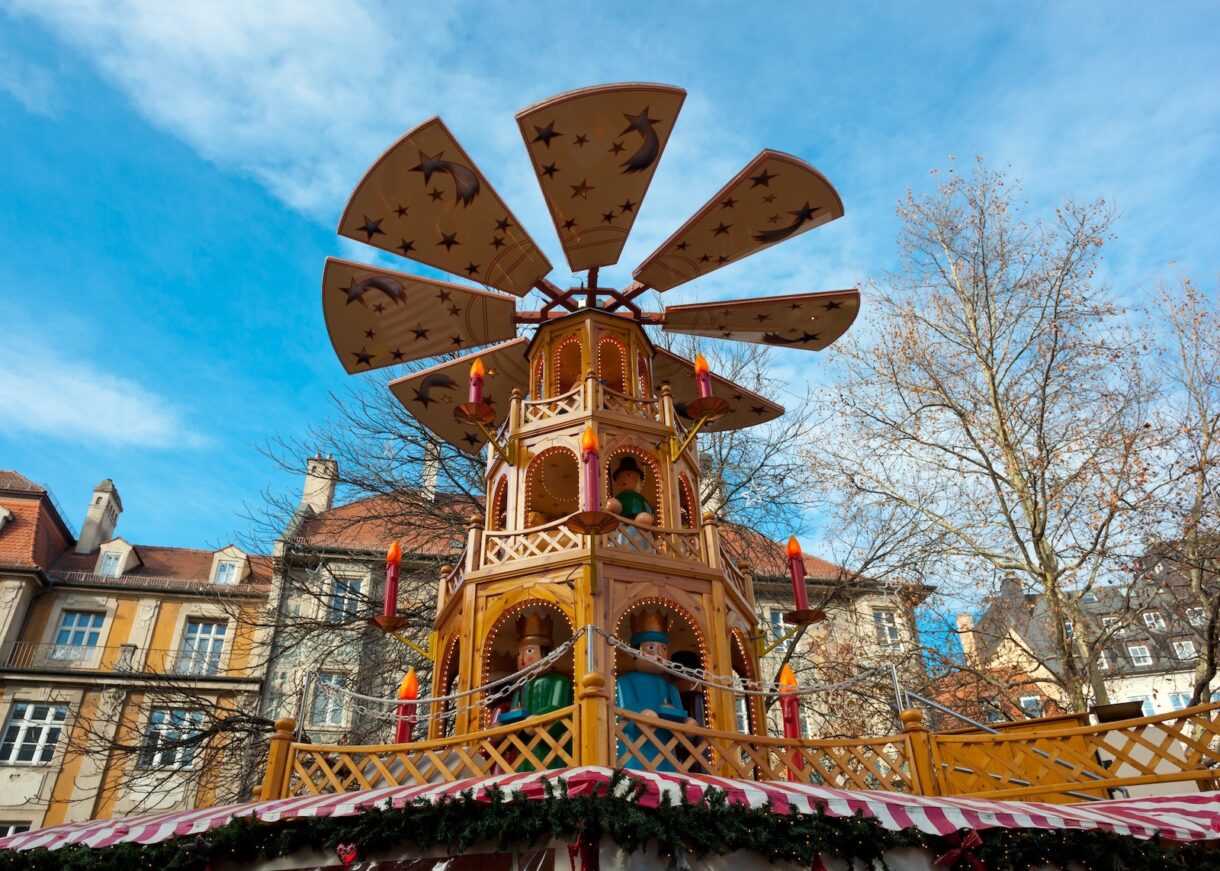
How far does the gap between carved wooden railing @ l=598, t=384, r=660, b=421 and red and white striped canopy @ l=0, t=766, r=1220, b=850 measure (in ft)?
18.1

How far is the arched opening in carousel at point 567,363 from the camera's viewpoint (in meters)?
11.5

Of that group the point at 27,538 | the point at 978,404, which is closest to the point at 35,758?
the point at 27,538

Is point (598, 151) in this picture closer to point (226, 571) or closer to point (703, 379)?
point (703, 379)

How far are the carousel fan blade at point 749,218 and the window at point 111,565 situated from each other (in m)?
27.0

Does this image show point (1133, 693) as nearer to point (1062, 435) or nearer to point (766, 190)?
point (1062, 435)

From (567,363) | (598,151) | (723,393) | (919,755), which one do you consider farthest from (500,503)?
(919,755)

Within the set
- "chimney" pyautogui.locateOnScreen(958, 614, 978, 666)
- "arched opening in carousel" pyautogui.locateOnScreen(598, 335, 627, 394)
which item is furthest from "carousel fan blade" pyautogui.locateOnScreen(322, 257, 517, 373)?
"chimney" pyautogui.locateOnScreen(958, 614, 978, 666)

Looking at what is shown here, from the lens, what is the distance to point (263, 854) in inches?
231

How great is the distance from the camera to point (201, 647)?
1088 inches

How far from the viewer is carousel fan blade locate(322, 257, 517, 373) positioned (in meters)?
10.9

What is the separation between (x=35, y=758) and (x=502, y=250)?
25206 mm

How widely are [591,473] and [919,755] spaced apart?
400 centimetres

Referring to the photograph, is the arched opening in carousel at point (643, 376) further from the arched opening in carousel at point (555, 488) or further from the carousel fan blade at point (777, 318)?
the arched opening in carousel at point (555, 488)

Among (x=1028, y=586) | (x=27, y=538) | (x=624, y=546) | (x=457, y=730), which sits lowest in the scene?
(x=457, y=730)
